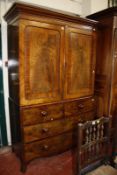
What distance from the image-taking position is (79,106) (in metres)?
2.21

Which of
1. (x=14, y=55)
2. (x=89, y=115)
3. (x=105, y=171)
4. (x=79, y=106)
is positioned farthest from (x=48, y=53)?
(x=105, y=171)

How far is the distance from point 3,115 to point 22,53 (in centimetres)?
110

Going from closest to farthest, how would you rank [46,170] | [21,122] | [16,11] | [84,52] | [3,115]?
1. [16,11]
2. [21,122]
3. [46,170]
4. [84,52]
5. [3,115]

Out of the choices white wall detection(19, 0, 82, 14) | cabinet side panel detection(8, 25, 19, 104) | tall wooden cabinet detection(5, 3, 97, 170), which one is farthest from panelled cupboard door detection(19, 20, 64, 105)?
white wall detection(19, 0, 82, 14)

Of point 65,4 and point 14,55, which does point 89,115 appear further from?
point 65,4

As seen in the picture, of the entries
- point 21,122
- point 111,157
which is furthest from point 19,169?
point 111,157

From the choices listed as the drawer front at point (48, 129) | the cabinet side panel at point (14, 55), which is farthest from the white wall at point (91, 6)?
the drawer front at point (48, 129)

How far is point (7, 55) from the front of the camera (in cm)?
217

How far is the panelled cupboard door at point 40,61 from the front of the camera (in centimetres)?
168

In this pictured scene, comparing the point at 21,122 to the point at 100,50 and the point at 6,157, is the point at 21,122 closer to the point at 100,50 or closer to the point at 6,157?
the point at 6,157

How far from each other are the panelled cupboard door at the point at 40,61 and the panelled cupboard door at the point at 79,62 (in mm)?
128

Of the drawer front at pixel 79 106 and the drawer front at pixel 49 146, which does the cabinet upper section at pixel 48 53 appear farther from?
the drawer front at pixel 49 146

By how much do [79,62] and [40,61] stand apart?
60 centimetres

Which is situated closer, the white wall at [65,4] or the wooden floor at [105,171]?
the wooden floor at [105,171]
